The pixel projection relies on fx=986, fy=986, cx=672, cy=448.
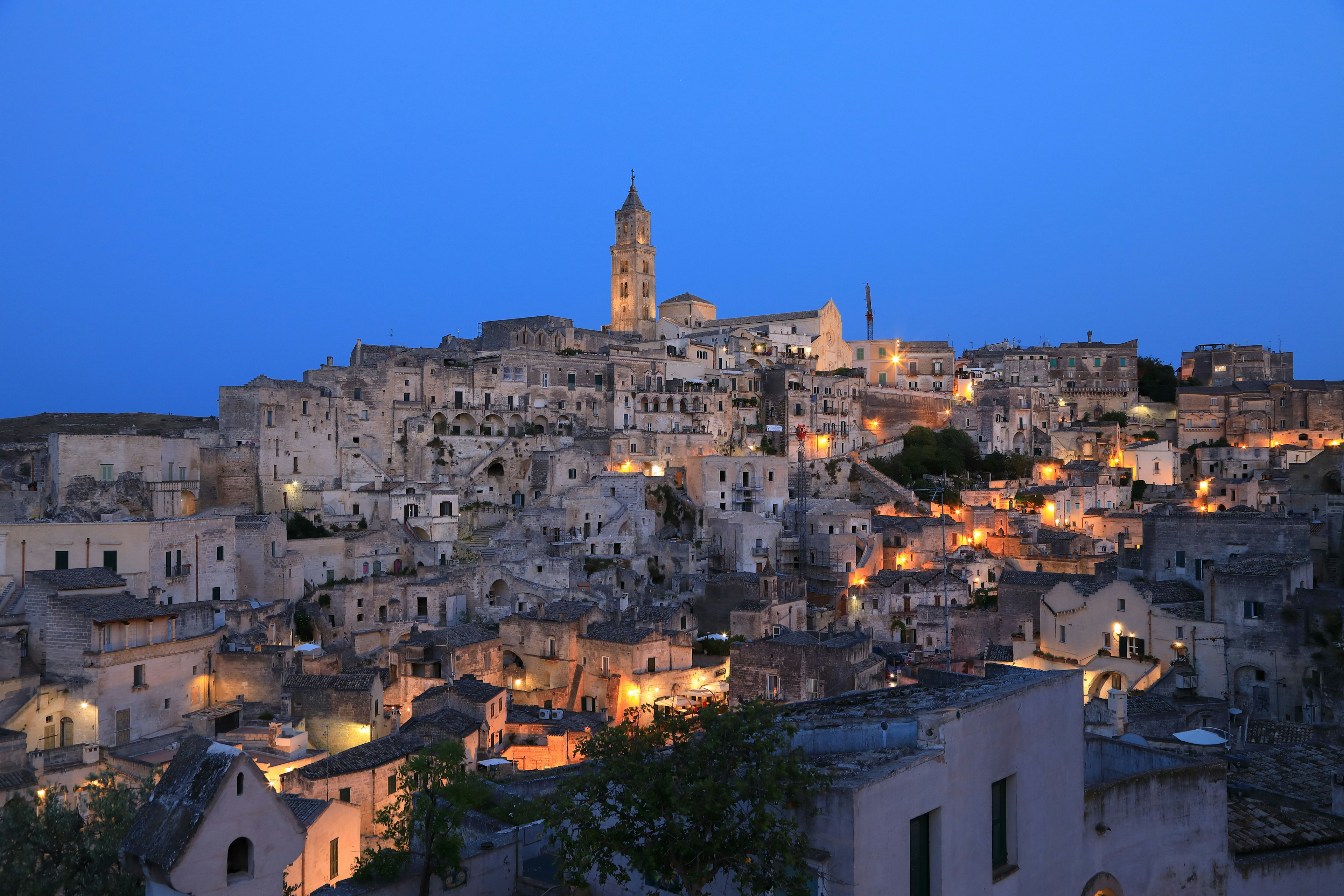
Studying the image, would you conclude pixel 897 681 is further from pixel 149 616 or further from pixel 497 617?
pixel 149 616

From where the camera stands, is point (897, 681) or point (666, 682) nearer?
point (897, 681)

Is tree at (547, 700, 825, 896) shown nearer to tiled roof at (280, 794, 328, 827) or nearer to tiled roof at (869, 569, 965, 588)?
tiled roof at (280, 794, 328, 827)

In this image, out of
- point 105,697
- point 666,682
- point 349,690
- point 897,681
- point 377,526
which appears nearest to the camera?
point 105,697

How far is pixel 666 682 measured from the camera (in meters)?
34.3

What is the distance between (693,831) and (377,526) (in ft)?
135

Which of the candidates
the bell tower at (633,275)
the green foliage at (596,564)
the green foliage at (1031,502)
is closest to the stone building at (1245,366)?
the green foliage at (1031,502)

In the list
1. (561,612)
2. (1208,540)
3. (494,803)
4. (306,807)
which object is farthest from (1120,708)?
(561,612)

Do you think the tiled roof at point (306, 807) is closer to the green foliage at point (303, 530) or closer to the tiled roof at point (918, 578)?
the green foliage at point (303, 530)

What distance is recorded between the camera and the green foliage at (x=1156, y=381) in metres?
81.1

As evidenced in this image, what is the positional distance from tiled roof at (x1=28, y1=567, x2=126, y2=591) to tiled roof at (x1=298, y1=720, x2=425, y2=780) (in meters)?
9.79

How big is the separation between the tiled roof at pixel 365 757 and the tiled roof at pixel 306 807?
196 centimetres

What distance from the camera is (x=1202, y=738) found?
1717 cm

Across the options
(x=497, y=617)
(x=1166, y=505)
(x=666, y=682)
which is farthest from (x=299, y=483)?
(x=1166, y=505)

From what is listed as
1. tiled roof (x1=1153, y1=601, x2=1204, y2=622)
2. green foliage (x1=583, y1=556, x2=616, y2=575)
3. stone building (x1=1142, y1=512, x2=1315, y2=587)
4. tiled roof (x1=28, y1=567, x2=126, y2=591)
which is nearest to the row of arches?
green foliage (x1=583, y1=556, x2=616, y2=575)
